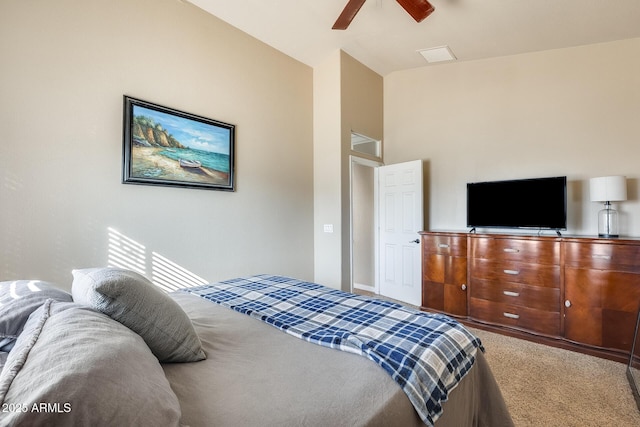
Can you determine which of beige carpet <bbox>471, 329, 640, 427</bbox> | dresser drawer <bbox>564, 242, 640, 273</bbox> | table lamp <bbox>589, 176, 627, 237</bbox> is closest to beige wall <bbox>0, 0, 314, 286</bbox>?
beige carpet <bbox>471, 329, 640, 427</bbox>

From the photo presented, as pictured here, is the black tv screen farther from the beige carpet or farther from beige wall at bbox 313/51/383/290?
beige wall at bbox 313/51/383/290

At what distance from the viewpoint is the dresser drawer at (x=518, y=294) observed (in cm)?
282

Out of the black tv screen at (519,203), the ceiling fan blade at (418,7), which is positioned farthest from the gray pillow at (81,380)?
the black tv screen at (519,203)

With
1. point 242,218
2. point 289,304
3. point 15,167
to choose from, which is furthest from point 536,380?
point 15,167

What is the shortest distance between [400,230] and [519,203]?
4.83 feet

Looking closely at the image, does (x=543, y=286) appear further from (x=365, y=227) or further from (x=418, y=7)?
(x=418, y=7)

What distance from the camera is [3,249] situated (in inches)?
78.2

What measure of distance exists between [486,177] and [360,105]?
6.42 ft

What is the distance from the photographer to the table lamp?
276 centimetres

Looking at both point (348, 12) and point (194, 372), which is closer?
point (194, 372)

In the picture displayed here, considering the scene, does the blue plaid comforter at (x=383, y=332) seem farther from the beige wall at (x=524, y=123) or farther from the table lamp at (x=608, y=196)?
the beige wall at (x=524, y=123)

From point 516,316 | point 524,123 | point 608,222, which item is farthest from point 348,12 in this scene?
point 516,316

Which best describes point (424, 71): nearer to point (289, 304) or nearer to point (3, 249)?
point (289, 304)

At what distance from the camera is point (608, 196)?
277cm
